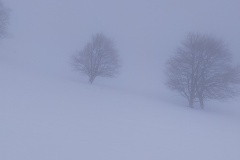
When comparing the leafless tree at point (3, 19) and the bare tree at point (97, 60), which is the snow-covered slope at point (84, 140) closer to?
the bare tree at point (97, 60)

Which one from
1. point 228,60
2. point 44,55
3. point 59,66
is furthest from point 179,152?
point 44,55

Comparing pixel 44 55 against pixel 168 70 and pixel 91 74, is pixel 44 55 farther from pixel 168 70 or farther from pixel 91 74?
pixel 168 70

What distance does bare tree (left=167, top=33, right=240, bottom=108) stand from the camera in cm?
2439

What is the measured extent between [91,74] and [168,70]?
10468mm

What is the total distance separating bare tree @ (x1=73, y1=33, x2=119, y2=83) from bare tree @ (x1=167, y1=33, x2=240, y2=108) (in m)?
9.08

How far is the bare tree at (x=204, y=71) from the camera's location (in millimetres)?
24391

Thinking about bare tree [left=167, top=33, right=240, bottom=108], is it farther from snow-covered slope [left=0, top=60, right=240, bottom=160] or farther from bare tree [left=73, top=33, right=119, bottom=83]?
snow-covered slope [left=0, top=60, right=240, bottom=160]

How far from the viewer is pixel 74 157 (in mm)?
5309

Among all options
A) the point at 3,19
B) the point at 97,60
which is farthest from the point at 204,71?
the point at 3,19

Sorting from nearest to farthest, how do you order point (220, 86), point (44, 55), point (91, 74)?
1. point (220, 86)
2. point (91, 74)
3. point (44, 55)

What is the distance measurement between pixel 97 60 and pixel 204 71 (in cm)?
1407

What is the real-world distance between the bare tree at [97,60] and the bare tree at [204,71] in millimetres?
9083

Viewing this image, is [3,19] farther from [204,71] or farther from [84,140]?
[84,140]

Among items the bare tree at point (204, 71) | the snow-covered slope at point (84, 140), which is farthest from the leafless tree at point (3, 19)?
the snow-covered slope at point (84, 140)
